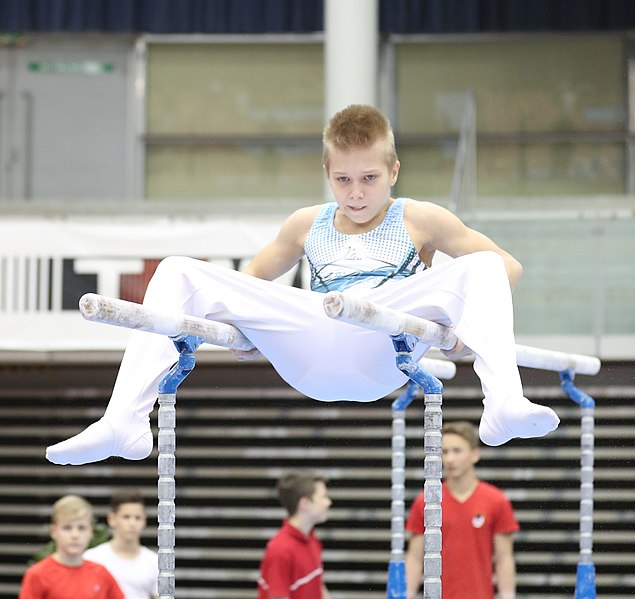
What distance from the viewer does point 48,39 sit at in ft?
45.6

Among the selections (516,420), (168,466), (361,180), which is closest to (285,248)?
(361,180)

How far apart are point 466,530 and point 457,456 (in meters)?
0.37

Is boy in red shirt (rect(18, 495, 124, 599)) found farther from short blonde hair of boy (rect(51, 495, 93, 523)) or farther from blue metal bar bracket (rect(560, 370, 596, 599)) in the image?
blue metal bar bracket (rect(560, 370, 596, 599))

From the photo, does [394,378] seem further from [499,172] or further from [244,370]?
[499,172]

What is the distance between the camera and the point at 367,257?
3.82m

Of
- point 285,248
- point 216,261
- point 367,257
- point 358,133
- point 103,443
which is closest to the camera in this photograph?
point 103,443

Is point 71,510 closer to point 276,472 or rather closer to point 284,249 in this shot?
point 284,249

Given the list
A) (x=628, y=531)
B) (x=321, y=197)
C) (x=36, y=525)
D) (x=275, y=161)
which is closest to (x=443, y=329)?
(x=628, y=531)

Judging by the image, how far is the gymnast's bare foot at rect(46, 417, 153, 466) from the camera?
3328mm

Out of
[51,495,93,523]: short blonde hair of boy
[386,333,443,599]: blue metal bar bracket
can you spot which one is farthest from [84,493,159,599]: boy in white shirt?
[386,333,443,599]: blue metal bar bracket

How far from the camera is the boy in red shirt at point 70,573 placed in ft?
19.0

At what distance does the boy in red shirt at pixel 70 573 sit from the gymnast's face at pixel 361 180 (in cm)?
273

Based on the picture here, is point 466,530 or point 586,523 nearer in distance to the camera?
point 586,523

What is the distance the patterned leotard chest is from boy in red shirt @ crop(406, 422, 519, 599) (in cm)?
249
